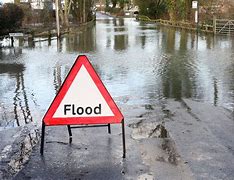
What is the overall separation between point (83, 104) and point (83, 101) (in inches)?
1.5

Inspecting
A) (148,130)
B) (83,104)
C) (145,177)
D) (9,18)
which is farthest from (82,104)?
(9,18)

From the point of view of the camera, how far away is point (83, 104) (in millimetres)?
5551

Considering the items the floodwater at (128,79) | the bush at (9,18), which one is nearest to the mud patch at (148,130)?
→ the floodwater at (128,79)

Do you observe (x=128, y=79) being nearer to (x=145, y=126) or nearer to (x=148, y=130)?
(x=145, y=126)

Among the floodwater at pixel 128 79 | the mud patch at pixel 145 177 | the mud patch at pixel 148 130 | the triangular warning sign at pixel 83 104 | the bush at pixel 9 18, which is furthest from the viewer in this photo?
the bush at pixel 9 18

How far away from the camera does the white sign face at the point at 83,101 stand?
553 cm

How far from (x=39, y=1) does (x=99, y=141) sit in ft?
146

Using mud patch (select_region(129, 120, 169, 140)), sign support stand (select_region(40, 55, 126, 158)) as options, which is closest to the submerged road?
mud patch (select_region(129, 120, 169, 140))

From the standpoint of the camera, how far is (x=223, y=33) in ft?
117

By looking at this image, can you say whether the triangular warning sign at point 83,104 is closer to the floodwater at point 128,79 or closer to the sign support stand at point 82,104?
the sign support stand at point 82,104

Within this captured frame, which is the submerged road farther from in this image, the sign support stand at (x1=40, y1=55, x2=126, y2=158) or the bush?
the bush

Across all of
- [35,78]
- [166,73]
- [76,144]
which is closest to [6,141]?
[76,144]

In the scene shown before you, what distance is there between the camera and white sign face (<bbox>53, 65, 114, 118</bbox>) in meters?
5.53

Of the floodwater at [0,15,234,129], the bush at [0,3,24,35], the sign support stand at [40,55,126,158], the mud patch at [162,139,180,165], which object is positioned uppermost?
the bush at [0,3,24,35]
